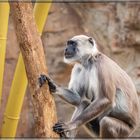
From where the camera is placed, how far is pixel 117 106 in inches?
189

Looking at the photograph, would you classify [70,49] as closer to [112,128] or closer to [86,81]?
[86,81]

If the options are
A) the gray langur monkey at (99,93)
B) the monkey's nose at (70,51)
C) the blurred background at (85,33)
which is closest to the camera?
the gray langur monkey at (99,93)

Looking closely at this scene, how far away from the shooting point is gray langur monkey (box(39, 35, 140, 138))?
4.54 meters

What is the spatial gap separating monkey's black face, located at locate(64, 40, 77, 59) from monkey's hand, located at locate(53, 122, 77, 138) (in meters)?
0.91

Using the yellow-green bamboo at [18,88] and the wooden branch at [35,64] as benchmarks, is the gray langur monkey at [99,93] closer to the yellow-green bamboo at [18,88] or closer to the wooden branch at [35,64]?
the yellow-green bamboo at [18,88]

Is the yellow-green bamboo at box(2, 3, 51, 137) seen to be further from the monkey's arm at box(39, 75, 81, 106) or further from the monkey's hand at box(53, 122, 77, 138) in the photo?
the monkey's hand at box(53, 122, 77, 138)

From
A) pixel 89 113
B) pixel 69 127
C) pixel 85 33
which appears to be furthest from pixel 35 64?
pixel 85 33

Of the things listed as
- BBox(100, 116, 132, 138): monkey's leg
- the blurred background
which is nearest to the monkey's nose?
BBox(100, 116, 132, 138): monkey's leg

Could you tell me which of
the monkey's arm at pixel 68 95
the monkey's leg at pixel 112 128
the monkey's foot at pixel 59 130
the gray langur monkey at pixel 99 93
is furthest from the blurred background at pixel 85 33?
the monkey's foot at pixel 59 130

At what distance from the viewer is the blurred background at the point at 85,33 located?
7.81m

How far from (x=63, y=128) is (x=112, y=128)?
771 millimetres

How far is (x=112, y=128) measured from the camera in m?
4.61

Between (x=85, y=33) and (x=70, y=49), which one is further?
(x=85, y=33)

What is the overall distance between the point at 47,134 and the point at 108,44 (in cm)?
435
